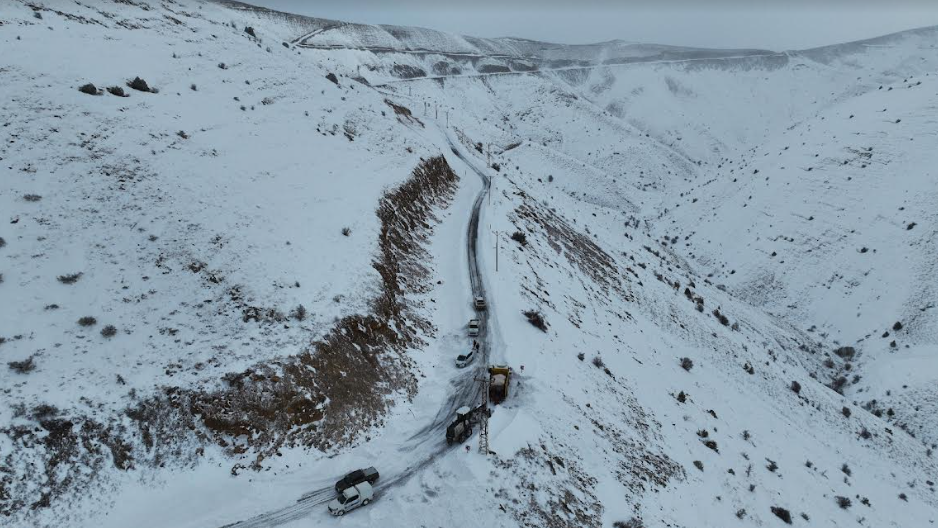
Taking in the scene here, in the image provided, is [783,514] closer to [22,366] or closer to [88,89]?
[22,366]

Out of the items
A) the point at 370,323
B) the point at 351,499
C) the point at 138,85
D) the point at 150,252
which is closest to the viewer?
the point at 351,499

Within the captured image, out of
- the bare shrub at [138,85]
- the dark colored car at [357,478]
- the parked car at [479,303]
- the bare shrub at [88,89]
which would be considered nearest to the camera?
the dark colored car at [357,478]

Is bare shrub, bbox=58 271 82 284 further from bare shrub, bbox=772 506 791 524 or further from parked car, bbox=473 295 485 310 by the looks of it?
bare shrub, bbox=772 506 791 524

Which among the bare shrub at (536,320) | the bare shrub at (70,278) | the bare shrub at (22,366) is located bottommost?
the bare shrub at (536,320)

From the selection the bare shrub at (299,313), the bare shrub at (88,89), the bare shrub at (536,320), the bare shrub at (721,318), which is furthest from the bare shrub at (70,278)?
the bare shrub at (721,318)

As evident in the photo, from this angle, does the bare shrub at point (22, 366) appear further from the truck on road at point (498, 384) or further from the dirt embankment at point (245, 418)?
the truck on road at point (498, 384)

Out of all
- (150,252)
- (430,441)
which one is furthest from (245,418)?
(150,252)

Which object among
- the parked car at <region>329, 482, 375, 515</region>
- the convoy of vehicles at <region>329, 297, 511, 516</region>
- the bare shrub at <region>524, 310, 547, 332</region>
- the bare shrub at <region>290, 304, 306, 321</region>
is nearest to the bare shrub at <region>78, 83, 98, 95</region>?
the bare shrub at <region>290, 304, 306, 321</region>
